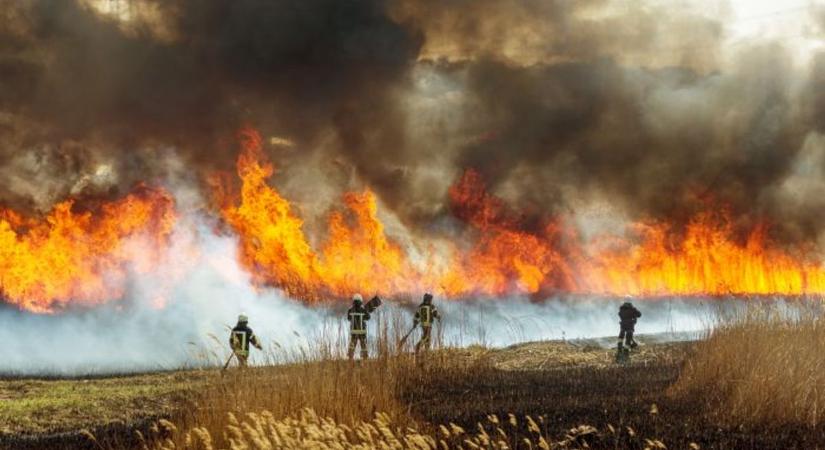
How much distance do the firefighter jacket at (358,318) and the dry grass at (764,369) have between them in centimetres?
853

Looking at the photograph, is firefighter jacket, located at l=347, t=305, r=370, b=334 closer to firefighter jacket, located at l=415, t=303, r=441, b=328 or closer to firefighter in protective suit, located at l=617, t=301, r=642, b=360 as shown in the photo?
firefighter jacket, located at l=415, t=303, r=441, b=328

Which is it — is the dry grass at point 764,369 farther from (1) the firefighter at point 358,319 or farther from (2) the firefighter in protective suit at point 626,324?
(1) the firefighter at point 358,319

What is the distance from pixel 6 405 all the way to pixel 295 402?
11329 mm

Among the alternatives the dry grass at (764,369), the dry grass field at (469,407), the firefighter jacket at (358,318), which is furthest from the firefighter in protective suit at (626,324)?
the firefighter jacket at (358,318)

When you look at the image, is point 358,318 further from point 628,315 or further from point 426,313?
point 628,315

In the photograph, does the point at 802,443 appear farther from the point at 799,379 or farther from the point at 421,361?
the point at 421,361

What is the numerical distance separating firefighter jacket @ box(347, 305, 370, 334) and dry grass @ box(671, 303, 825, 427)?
336 inches

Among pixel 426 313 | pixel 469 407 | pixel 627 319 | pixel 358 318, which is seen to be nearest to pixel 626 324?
pixel 627 319

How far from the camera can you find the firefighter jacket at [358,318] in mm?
20875

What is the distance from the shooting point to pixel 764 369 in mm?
12570

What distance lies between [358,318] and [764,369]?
11.1 m

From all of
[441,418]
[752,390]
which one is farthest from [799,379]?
[441,418]

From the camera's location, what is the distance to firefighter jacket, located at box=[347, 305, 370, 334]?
20.9 m

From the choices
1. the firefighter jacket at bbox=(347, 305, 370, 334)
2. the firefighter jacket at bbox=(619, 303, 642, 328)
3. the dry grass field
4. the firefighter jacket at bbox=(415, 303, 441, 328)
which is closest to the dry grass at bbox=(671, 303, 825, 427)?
the dry grass field
